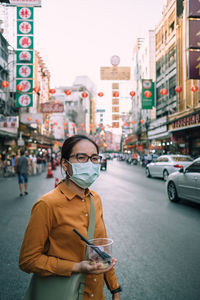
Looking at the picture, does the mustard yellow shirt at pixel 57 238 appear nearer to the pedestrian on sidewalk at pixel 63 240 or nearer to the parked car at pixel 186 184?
the pedestrian on sidewalk at pixel 63 240

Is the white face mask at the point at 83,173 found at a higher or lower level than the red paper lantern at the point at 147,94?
lower

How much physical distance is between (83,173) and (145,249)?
335cm

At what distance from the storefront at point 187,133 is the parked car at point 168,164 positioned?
7966 mm

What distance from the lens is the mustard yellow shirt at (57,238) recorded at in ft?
5.49

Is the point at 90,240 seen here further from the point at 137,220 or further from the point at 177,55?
the point at 177,55

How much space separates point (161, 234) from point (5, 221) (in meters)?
3.89

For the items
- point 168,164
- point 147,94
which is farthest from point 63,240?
point 147,94

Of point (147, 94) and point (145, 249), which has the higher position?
point (147, 94)

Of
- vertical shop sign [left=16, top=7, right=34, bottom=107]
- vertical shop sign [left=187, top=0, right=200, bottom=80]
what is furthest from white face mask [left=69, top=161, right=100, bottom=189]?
vertical shop sign [left=16, top=7, right=34, bottom=107]

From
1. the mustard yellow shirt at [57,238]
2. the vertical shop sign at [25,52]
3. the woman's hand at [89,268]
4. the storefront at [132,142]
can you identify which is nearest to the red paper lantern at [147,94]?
the vertical shop sign at [25,52]

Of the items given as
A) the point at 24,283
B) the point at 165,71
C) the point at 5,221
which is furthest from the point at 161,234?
the point at 165,71

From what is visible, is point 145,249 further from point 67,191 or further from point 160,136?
point 160,136

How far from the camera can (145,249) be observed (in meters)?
4.85

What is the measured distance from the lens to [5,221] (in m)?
6.94
